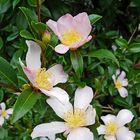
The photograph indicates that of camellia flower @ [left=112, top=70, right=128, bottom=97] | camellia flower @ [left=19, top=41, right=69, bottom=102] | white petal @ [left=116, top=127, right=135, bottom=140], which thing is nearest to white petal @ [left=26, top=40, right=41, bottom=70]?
Answer: camellia flower @ [left=19, top=41, right=69, bottom=102]

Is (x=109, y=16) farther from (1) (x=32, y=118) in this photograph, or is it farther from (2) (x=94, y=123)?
(2) (x=94, y=123)

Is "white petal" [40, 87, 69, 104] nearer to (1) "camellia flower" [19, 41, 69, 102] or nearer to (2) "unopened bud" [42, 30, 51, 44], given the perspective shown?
(1) "camellia flower" [19, 41, 69, 102]

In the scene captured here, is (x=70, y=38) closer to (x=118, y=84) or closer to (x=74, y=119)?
(x=74, y=119)

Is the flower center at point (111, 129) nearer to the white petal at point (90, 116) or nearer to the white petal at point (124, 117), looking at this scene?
the white petal at point (124, 117)

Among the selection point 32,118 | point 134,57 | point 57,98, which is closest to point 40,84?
point 57,98

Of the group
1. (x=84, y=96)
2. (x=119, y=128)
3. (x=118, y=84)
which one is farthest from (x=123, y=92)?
(x=84, y=96)

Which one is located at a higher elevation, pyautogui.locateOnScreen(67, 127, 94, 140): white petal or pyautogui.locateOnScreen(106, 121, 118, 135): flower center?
pyautogui.locateOnScreen(67, 127, 94, 140): white petal

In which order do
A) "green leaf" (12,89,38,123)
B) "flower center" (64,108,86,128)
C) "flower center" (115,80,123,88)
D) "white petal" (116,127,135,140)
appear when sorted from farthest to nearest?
"flower center" (115,80,123,88) < "white petal" (116,127,135,140) < "flower center" (64,108,86,128) < "green leaf" (12,89,38,123)

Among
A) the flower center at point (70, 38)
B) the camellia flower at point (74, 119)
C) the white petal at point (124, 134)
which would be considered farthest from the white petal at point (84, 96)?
the white petal at point (124, 134)
